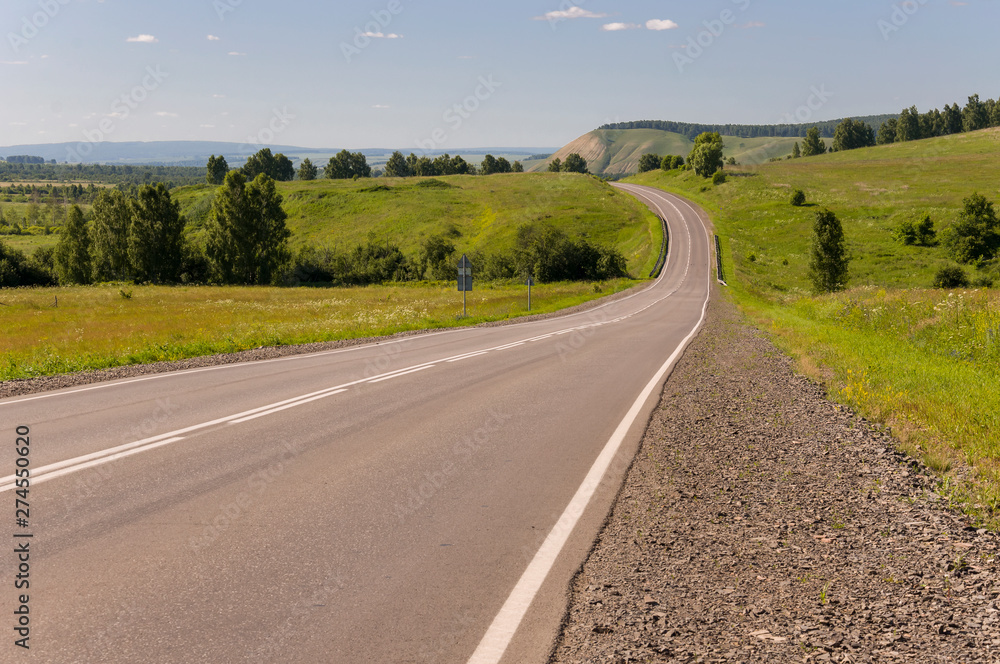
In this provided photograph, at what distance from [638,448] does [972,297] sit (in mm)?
16153

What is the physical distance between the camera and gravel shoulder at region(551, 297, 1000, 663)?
3.58 metres

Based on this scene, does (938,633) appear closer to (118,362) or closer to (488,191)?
(118,362)

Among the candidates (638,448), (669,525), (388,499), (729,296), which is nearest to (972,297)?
(638,448)

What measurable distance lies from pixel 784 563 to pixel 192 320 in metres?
33.6

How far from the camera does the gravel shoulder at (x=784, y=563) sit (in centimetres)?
358

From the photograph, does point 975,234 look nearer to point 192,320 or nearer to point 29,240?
point 192,320

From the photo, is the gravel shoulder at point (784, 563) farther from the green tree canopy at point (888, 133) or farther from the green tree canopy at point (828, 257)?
the green tree canopy at point (888, 133)

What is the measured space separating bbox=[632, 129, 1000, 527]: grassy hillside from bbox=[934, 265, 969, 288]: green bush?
115 cm

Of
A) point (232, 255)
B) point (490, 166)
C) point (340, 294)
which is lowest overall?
point (340, 294)

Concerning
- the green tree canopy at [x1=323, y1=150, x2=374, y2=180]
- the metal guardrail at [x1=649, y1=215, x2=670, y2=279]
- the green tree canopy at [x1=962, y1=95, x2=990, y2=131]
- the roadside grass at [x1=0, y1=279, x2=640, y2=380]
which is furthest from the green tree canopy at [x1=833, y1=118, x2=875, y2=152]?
the roadside grass at [x1=0, y1=279, x2=640, y2=380]

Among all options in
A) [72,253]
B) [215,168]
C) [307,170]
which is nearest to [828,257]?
[72,253]

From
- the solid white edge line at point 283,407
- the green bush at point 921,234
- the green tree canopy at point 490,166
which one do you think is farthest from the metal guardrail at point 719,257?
the green tree canopy at point 490,166

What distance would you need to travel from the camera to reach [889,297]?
2188 centimetres

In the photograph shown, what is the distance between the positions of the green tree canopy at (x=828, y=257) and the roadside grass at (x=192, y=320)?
1619 centimetres
